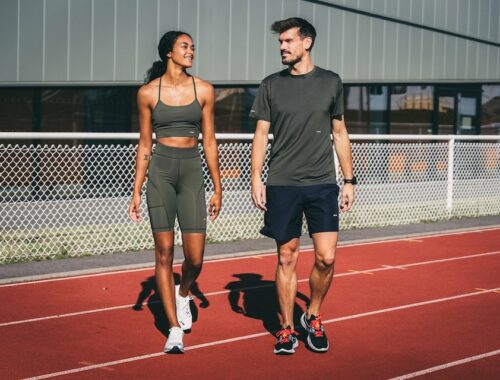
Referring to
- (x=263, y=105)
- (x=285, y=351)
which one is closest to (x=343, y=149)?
(x=263, y=105)

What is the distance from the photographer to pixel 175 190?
6.83 meters

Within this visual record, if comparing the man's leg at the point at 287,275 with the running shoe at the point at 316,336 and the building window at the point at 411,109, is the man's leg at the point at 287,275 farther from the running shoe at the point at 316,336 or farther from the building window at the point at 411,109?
the building window at the point at 411,109

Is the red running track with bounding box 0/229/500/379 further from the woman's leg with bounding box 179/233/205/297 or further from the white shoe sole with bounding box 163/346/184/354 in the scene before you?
the woman's leg with bounding box 179/233/205/297

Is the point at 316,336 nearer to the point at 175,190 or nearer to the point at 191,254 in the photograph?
the point at 191,254

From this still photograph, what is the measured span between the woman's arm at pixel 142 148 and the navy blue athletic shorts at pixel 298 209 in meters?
0.91

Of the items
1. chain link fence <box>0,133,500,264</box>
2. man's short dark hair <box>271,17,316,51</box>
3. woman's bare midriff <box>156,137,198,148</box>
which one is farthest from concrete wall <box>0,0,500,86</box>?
man's short dark hair <box>271,17,316,51</box>

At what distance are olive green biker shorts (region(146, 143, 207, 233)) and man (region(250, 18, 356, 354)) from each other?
1.59 ft

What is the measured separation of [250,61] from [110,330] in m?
13.4

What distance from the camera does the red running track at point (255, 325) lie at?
628 centimetres

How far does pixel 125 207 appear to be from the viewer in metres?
14.3

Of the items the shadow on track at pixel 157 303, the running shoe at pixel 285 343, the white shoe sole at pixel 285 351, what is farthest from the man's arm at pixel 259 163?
the shadow on track at pixel 157 303

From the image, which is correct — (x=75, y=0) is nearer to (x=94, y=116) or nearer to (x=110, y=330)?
(x=94, y=116)

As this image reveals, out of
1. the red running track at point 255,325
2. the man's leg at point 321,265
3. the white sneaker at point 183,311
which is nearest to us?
the red running track at point 255,325

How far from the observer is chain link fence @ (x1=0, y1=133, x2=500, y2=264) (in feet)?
39.1
